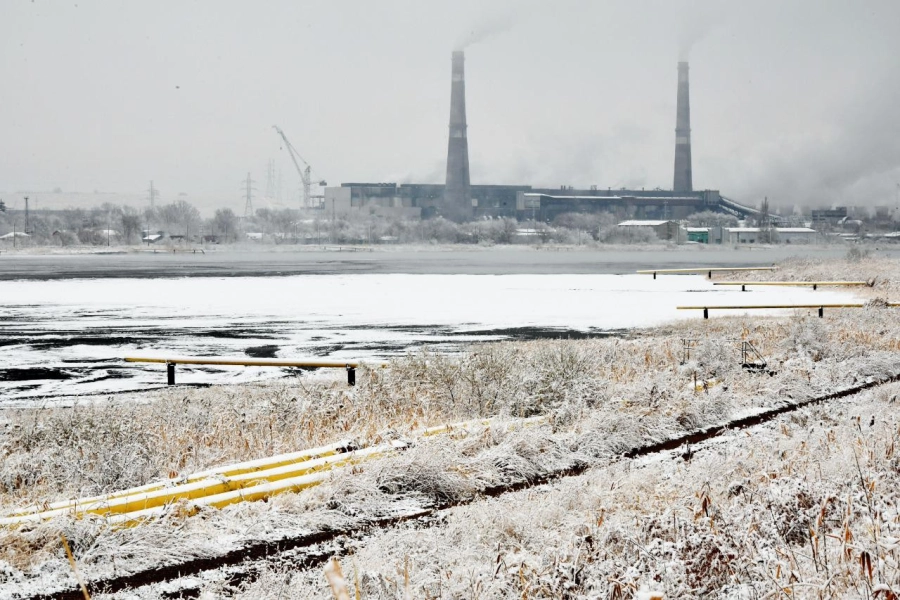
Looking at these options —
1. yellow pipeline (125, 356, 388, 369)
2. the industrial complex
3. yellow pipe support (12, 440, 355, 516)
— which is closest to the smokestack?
the industrial complex

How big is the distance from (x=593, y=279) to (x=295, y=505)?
167 feet

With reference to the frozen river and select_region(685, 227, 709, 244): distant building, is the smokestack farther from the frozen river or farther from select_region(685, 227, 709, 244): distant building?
the frozen river

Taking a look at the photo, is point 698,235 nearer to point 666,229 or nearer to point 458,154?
point 666,229

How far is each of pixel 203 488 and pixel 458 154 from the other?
174 m

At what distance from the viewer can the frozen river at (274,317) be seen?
1995 centimetres

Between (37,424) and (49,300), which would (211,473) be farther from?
(49,300)

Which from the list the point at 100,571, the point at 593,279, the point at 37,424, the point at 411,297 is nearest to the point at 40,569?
the point at 100,571

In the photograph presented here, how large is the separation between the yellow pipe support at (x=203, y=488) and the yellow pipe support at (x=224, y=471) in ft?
0.25

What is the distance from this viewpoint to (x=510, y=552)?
6.04 metres

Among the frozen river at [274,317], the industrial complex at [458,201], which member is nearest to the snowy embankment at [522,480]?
the frozen river at [274,317]

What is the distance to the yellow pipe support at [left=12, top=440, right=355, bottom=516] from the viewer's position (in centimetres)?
763

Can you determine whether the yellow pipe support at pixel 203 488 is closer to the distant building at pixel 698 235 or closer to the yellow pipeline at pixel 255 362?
the yellow pipeline at pixel 255 362

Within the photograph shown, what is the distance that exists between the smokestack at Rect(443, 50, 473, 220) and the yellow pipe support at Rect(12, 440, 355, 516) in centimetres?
17102

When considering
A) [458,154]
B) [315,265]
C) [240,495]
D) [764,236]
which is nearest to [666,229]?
[764,236]
